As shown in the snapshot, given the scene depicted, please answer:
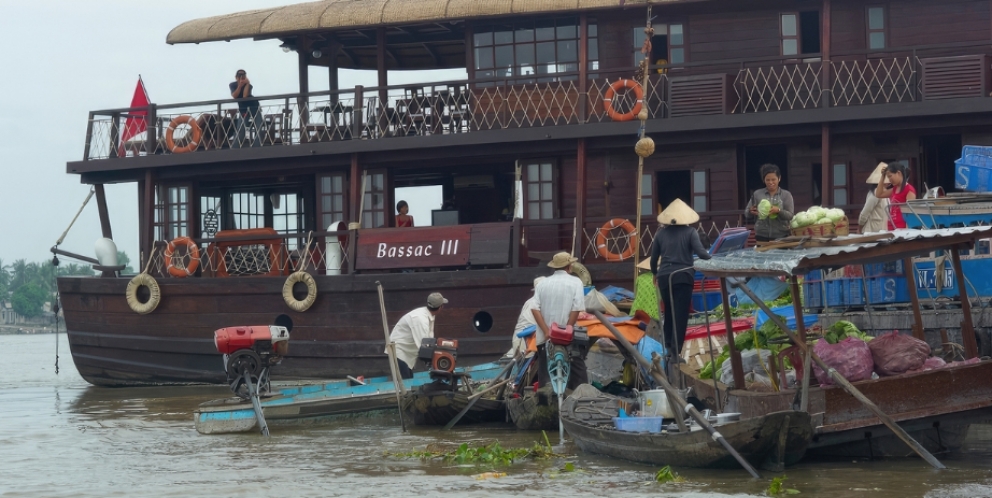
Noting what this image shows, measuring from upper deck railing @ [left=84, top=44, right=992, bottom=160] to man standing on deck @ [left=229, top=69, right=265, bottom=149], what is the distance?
2 cm

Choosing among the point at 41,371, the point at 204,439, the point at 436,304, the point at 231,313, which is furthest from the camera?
the point at 41,371

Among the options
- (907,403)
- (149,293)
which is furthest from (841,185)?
(149,293)

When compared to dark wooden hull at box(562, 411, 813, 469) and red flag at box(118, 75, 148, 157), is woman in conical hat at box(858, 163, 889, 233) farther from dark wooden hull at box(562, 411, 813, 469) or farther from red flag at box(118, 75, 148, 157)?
red flag at box(118, 75, 148, 157)

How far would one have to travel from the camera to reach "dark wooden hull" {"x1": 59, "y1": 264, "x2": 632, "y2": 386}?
1612 centimetres

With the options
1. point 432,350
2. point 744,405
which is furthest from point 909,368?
point 432,350

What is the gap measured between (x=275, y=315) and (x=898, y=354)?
1024cm

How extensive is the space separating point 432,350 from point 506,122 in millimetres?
6081

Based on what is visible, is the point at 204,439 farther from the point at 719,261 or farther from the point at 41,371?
the point at 41,371

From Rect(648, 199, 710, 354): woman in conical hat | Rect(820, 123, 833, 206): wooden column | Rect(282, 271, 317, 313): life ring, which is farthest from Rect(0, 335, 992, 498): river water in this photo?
Rect(820, 123, 833, 206): wooden column

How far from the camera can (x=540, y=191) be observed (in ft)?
57.7

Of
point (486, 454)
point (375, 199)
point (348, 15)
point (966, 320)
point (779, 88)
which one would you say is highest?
point (348, 15)

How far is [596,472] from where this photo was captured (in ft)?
30.0

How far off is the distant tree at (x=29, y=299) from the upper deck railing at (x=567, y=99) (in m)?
89.6

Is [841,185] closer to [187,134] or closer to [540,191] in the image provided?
[540,191]
